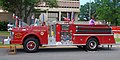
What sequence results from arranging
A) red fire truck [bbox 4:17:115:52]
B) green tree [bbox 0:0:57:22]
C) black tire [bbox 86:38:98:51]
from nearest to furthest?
red fire truck [bbox 4:17:115:52], black tire [bbox 86:38:98:51], green tree [bbox 0:0:57:22]

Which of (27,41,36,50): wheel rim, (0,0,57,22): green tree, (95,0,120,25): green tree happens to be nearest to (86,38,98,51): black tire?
(27,41,36,50): wheel rim

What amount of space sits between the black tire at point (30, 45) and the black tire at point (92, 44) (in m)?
2.83

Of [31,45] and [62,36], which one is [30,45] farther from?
[62,36]

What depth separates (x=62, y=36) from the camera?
1495cm

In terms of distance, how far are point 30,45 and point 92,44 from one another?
3427mm

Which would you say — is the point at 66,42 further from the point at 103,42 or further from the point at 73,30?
the point at 103,42

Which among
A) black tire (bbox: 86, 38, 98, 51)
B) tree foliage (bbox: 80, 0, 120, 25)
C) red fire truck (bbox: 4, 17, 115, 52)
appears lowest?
black tire (bbox: 86, 38, 98, 51)

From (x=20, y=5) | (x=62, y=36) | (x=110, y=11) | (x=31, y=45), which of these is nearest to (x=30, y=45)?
(x=31, y=45)

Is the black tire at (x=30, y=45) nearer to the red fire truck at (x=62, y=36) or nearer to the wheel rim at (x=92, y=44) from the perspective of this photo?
the red fire truck at (x=62, y=36)

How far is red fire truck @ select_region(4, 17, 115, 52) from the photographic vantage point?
14.2m

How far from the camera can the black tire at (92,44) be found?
15297 mm

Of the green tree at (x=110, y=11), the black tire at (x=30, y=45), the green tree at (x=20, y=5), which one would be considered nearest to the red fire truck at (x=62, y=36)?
the black tire at (x=30, y=45)

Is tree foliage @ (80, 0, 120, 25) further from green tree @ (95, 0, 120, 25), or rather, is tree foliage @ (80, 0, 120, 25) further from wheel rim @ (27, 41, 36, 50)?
wheel rim @ (27, 41, 36, 50)

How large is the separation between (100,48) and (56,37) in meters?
3.41
